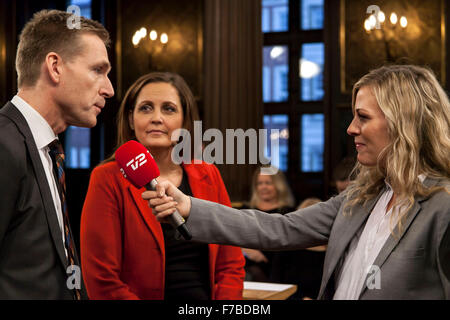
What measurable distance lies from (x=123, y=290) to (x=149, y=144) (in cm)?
51

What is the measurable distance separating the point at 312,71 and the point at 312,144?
1.10 meters

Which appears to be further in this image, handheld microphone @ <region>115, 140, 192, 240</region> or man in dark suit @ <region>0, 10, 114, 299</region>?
handheld microphone @ <region>115, 140, 192, 240</region>

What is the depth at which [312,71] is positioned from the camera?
797 cm

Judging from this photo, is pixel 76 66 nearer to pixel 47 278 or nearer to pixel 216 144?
pixel 47 278

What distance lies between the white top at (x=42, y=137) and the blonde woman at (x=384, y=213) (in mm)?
238

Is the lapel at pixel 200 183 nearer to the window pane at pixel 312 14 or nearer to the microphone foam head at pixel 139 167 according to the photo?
the microphone foam head at pixel 139 167

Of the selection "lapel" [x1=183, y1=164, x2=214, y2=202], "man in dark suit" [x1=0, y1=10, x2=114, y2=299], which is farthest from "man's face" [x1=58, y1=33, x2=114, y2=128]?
"lapel" [x1=183, y1=164, x2=214, y2=202]

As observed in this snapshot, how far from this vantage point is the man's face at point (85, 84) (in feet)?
4.74

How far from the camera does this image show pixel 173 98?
1985 mm

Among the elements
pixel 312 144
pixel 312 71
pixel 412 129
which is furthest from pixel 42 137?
pixel 312 71

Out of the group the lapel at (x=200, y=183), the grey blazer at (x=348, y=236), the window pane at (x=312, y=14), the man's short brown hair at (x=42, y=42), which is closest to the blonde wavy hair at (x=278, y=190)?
the lapel at (x=200, y=183)

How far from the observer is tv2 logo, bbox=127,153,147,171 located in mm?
1425

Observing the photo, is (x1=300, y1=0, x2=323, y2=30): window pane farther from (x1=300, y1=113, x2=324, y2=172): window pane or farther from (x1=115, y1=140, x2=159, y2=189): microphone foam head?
(x1=115, y1=140, x2=159, y2=189): microphone foam head

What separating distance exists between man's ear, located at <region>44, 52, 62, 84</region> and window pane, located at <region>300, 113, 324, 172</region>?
6.73 metres
